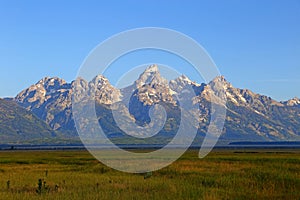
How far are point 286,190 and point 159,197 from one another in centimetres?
1020

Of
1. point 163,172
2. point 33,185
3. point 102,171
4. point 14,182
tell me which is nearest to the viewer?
point 33,185

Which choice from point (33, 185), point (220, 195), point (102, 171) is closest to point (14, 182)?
point (33, 185)

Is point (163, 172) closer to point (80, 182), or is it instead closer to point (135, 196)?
point (80, 182)

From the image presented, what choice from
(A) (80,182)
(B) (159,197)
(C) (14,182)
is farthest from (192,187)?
(C) (14,182)

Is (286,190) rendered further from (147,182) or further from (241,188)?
(147,182)

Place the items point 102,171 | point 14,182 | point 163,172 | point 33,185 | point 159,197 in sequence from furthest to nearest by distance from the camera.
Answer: point 102,171
point 163,172
point 14,182
point 33,185
point 159,197

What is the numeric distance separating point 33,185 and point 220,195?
16018 millimetres

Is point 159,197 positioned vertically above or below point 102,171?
below

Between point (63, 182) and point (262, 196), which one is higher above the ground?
point (63, 182)

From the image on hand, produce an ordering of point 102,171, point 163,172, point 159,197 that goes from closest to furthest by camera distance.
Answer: point 159,197 < point 163,172 < point 102,171

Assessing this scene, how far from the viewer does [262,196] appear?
31.4 metres

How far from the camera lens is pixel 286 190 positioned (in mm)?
34781

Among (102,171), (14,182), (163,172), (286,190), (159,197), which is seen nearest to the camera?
(159,197)

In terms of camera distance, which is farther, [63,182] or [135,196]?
[63,182]
